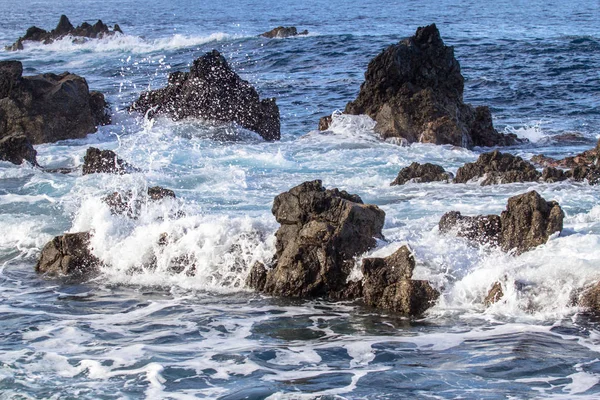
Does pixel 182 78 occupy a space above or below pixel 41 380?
above

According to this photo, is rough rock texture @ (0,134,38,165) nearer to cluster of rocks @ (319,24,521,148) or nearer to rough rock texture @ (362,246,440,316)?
cluster of rocks @ (319,24,521,148)

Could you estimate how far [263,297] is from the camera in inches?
376

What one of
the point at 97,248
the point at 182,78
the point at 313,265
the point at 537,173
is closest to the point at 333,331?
the point at 313,265

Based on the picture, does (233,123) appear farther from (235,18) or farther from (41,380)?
(235,18)

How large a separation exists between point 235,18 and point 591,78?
35944 mm

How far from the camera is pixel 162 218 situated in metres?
11.5

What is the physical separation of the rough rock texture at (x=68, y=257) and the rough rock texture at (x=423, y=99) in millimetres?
8138

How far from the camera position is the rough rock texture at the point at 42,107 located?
1817 cm

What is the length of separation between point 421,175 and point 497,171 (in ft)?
3.80

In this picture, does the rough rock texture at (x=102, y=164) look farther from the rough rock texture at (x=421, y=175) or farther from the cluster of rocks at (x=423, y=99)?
the cluster of rocks at (x=423, y=99)

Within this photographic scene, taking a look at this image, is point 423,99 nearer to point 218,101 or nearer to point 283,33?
point 218,101

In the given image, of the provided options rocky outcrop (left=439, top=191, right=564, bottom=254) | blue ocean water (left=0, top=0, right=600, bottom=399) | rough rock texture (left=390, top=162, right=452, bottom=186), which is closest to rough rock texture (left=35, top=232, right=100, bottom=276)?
blue ocean water (left=0, top=0, right=600, bottom=399)

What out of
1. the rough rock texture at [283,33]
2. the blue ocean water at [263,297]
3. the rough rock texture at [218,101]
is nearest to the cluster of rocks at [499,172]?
the blue ocean water at [263,297]

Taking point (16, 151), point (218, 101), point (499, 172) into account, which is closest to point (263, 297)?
point (499, 172)
